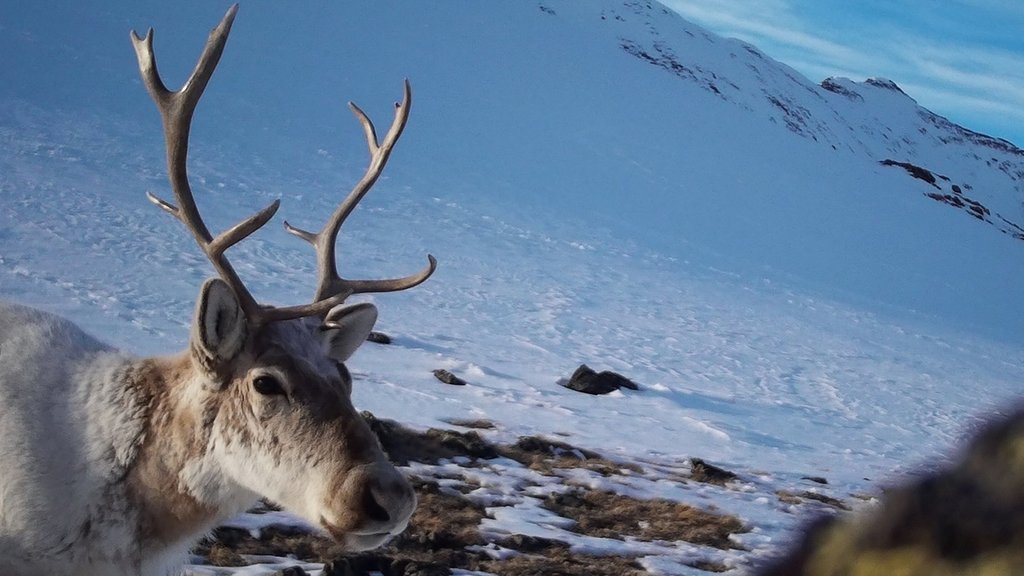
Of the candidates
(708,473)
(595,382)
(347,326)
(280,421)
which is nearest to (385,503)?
(280,421)

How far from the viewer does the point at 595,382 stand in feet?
40.8

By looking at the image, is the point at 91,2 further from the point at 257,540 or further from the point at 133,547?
the point at 133,547

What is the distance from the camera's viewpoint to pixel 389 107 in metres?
28.5

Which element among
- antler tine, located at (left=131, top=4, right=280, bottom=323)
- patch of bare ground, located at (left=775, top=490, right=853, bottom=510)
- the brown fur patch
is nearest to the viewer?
the brown fur patch

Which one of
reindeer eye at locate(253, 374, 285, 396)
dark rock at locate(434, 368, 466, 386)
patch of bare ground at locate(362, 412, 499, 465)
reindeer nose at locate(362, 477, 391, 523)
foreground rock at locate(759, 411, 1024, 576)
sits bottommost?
dark rock at locate(434, 368, 466, 386)

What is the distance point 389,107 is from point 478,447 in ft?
69.7

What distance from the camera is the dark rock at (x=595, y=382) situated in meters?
12.3

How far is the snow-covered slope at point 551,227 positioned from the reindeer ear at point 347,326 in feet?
9.09

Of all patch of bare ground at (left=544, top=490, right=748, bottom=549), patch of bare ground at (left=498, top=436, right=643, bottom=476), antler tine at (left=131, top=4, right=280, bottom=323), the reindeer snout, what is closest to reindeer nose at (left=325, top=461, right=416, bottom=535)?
the reindeer snout

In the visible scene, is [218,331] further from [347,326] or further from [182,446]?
[347,326]

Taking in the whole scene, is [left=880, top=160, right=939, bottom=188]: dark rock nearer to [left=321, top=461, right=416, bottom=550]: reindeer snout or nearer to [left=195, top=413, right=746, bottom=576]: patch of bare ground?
[left=195, top=413, right=746, bottom=576]: patch of bare ground

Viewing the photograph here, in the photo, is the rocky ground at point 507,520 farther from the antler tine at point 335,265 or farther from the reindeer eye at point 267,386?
the reindeer eye at point 267,386

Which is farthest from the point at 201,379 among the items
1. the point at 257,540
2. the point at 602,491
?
the point at 602,491

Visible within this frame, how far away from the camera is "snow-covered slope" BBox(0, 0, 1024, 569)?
11.8 metres
